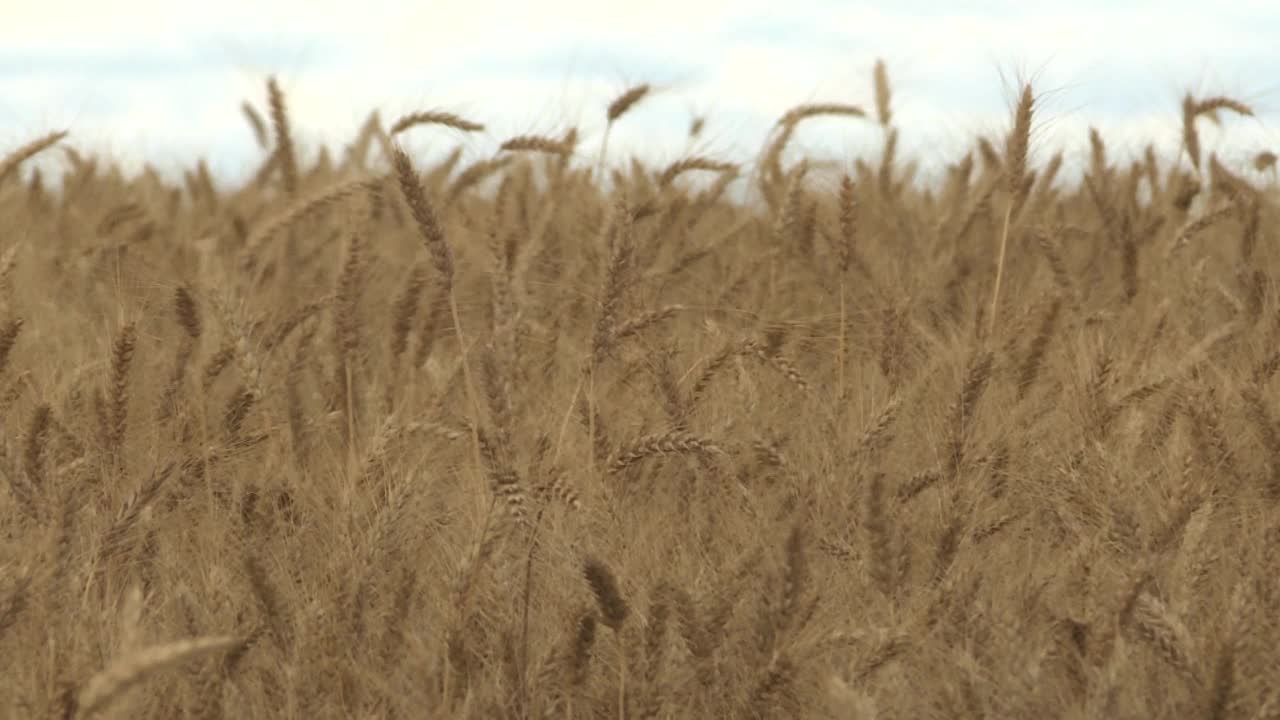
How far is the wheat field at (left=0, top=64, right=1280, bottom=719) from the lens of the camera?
1.80 m

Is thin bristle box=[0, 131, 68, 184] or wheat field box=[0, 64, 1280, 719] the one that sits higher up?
thin bristle box=[0, 131, 68, 184]

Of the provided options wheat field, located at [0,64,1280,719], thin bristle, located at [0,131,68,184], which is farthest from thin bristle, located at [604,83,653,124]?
thin bristle, located at [0,131,68,184]

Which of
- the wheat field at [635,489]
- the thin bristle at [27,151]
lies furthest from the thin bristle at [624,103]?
the thin bristle at [27,151]

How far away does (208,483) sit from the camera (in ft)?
8.00

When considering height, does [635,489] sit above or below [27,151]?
below

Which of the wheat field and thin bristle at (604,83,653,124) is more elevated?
thin bristle at (604,83,653,124)

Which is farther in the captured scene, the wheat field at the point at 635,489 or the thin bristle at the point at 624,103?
the thin bristle at the point at 624,103

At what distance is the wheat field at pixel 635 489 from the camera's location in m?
1.80

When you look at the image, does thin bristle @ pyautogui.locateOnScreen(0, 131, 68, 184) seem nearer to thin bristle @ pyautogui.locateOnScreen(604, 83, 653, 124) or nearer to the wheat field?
the wheat field

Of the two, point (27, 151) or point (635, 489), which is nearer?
point (635, 489)

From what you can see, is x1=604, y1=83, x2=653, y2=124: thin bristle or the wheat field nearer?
the wheat field

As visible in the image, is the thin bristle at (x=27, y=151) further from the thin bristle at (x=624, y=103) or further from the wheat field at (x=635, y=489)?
the thin bristle at (x=624, y=103)

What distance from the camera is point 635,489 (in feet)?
8.66

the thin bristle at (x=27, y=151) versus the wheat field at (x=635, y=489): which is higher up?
the thin bristle at (x=27, y=151)
